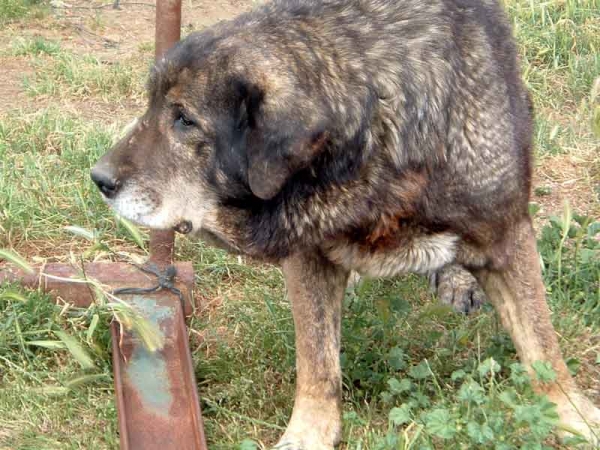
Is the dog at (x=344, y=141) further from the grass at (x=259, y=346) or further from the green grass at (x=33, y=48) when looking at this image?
the green grass at (x=33, y=48)

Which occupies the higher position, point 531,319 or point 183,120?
point 183,120

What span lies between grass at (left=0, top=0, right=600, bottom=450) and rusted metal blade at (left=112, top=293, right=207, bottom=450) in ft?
0.33

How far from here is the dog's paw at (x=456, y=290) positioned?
4316mm

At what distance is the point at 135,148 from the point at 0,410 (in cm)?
122

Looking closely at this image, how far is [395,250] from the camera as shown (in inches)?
126

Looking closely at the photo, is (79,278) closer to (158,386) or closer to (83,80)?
(158,386)

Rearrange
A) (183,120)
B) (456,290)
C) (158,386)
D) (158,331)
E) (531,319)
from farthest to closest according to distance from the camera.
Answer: (456,290) < (158,331) < (158,386) < (531,319) < (183,120)

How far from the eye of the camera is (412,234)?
10.5 feet

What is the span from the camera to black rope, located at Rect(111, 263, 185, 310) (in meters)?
4.08

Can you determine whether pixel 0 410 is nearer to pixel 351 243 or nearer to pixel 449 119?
pixel 351 243

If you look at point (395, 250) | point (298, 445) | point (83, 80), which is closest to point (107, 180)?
point (395, 250)

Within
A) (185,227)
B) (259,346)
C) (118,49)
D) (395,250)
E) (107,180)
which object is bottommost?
(118,49)

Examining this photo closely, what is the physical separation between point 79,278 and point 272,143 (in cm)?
154

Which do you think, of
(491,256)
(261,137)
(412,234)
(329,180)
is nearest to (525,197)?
(491,256)
